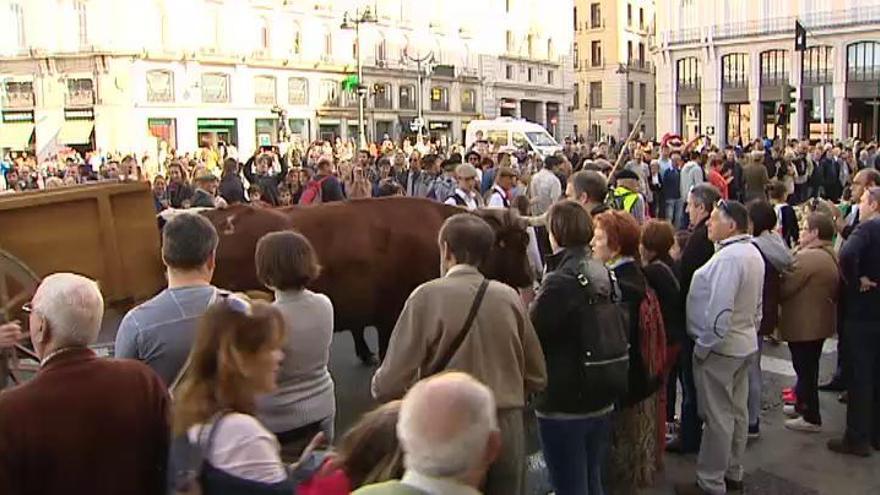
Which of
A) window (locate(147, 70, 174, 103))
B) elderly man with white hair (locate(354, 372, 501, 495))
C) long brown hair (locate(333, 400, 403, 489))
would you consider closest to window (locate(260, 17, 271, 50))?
window (locate(147, 70, 174, 103))

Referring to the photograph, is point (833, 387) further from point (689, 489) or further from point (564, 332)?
point (564, 332)

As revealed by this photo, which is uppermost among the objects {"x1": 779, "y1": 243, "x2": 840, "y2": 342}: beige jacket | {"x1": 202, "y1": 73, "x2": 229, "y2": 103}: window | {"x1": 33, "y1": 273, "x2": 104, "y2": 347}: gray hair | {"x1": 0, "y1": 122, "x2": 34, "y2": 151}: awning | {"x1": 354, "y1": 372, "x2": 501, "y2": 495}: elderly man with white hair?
{"x1": 202, "y1": 73, "x2": 229, "y2": 103}: window

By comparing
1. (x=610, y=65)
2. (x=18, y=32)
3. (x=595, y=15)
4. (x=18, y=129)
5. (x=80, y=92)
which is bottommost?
(x=18, y=129)

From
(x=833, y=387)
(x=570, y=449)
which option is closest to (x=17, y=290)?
(x=570, y=449)

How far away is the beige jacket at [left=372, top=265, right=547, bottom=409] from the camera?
4.18 m

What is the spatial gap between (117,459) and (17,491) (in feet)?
1.01

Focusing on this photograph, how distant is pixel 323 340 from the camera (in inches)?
176

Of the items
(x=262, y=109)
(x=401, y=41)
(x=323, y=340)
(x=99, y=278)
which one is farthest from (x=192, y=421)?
(x=401, y=41)

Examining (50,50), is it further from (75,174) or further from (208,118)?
(75,174)

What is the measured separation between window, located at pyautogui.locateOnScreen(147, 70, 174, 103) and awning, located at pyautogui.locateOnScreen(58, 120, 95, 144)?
3.28 m

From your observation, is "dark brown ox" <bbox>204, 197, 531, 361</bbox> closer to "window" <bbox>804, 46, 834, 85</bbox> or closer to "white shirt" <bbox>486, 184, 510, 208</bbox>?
"white shirt" <bbox>486, 184, 510, 208</bbox>

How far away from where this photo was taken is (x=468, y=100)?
6700 centimetres

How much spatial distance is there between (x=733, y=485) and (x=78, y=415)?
4.65 m

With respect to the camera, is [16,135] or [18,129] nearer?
[16,135]
